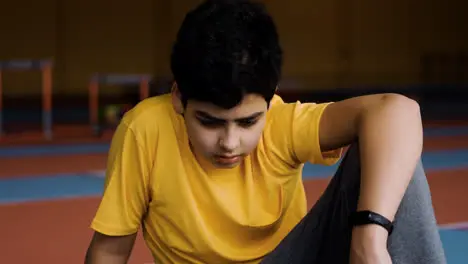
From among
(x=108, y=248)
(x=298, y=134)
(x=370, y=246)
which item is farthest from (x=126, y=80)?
(x=370, y=246)

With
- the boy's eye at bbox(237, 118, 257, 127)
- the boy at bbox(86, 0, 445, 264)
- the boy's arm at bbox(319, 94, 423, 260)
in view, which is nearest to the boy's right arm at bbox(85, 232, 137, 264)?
the boy at bbox(86, 0, 445, 264)

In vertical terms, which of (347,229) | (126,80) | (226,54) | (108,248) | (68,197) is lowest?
(126,80)

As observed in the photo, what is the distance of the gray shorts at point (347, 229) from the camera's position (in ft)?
6.49

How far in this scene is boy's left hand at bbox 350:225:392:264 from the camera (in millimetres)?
1884

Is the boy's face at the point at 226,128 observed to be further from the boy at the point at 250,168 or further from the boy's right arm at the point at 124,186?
the boy's right arm at the point at 124,186

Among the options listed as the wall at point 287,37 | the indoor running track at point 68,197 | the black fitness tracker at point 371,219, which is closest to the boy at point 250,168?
the black fitness tracker at point 371,219

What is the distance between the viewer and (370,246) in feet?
6.24

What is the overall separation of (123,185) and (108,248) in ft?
0.64

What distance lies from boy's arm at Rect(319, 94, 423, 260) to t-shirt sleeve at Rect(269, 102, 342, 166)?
0.9 inches

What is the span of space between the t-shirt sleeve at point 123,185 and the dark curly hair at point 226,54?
0.23m

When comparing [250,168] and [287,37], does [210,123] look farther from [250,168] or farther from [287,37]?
[287,37]

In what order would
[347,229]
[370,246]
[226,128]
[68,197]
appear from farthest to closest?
[68,197], [347,229], [226,128], [370,246]

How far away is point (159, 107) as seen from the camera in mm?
2223

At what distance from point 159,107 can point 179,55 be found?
10.3 inches
